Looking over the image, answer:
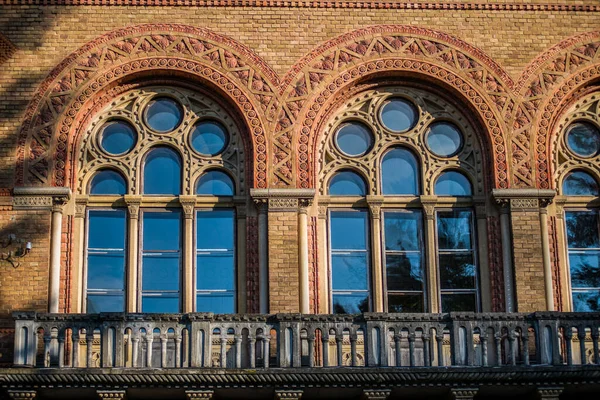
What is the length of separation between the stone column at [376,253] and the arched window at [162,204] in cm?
204

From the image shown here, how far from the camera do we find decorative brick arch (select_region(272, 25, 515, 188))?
20.5 meters

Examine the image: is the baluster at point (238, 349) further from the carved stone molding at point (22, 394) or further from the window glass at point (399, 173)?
the window glass at point (399, 173)

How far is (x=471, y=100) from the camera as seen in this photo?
822 inches

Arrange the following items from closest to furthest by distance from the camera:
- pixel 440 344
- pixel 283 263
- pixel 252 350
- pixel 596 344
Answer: pixel 252 350, pixel 440 344, pixel 596 344, pixel 283 263

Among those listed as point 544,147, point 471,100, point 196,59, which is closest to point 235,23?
point 196,59

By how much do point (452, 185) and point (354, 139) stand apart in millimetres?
1742

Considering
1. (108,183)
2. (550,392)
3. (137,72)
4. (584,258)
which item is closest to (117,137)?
(108,183)

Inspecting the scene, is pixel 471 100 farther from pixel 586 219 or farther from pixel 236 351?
pixel 236 351

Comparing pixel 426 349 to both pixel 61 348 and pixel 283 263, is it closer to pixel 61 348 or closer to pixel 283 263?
pixel 283 263

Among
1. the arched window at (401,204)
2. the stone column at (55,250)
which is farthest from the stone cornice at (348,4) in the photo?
the stone column at (55,250)

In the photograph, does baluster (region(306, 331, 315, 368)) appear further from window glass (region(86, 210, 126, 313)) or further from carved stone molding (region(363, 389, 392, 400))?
window glass (region(86, 210, 126, 313))

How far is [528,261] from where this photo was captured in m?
20.0

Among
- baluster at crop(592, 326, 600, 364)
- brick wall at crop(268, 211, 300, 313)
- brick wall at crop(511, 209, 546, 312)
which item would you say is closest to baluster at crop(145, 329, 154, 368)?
brick wall at crop(268, 211, 300, 313)

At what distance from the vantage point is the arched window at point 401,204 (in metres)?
20.2
